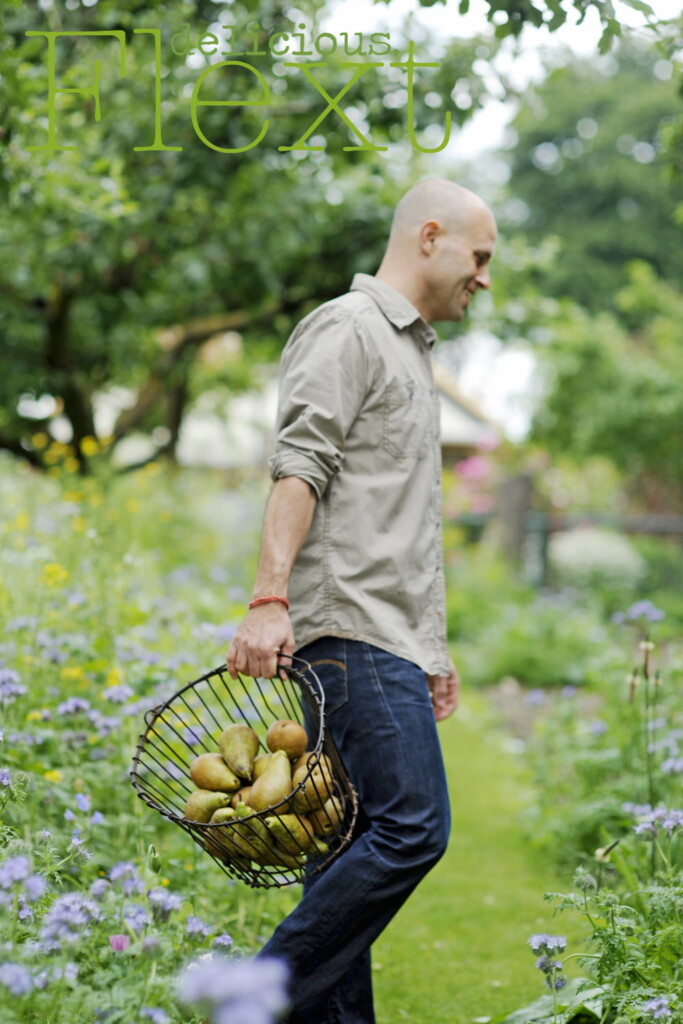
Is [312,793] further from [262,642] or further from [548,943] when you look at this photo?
[548,943]

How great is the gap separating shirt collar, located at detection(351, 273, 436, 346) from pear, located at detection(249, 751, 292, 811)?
103 centimetres

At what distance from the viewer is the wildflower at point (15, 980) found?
53.7 inches

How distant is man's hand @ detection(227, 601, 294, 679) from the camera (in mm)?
2193

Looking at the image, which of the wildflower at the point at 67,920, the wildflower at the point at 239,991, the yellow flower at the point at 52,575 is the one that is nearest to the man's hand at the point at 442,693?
the wildflower at the point at 67,920

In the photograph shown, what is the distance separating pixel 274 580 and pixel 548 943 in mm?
869

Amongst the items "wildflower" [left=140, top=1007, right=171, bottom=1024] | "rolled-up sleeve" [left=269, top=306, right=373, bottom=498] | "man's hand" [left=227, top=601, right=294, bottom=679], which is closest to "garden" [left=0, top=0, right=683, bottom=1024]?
"wildflower" [left=140, top=1007, right=171, bottom=1024]

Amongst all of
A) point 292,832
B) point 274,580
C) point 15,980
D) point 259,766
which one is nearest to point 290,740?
point 259,766

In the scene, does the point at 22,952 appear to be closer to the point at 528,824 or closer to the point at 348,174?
the point at 528,824

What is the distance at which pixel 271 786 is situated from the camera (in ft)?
7.10

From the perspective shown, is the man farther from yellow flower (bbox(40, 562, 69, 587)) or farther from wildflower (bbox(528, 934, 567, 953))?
yellow flower (bbox(40, 562, 69, 587))

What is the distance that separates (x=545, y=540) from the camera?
34.6ft

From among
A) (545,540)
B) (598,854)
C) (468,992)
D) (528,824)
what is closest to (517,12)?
(598,854)

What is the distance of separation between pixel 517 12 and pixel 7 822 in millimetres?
2496

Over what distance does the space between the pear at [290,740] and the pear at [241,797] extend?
4.6 inches
